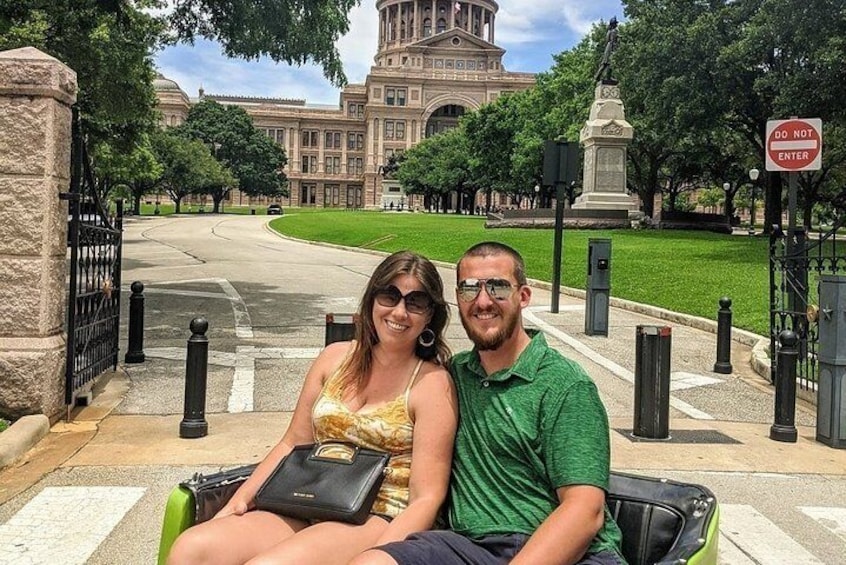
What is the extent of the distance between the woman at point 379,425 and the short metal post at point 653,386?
12.6ft

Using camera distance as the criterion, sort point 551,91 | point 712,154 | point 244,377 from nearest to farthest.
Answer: point 244,377
point 712,154
point 551,91

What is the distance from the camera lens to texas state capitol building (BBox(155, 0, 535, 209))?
4798 inches

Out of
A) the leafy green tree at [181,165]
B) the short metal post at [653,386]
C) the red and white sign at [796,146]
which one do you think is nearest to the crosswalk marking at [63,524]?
the short metal post at [653,386]

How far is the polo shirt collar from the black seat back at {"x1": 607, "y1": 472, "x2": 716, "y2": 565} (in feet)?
1.88

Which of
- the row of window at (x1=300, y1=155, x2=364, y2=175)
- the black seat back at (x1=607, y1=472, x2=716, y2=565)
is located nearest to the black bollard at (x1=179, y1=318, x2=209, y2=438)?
the black seat back at (x1=607, y1=472, x2=716, y2=565)

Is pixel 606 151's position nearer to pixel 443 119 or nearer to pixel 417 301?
pixel 417 301

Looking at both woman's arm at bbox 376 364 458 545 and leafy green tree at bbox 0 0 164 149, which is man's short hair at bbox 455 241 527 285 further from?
leafy green tree at bbox 0 0 164 149

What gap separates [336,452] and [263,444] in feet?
10.7

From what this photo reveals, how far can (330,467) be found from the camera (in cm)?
284

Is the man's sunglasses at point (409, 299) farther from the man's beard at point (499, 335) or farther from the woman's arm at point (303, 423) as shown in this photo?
the woman's arm at point (303, 423)

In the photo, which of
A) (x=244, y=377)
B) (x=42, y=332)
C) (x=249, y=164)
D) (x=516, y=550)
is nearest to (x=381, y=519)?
(x=516, y=550)

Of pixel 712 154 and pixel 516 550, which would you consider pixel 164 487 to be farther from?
pixel 712 154

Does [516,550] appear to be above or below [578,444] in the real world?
below

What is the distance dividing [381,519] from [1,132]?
A: 4.77 m
